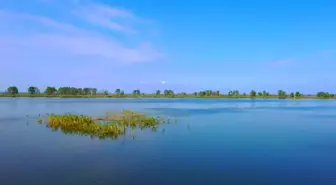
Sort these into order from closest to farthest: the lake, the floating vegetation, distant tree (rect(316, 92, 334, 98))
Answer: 1. the lake
2. the floating vegetation
3. distant tree (rect(316, 92, 334, 98))

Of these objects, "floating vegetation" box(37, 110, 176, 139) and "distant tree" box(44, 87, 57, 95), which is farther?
"distant tree" box(44, 87, 57, 95)

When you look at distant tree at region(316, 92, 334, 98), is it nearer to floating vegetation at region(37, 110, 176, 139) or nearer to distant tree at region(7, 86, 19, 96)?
floating vegetation at region(37, 110, 176, 139)

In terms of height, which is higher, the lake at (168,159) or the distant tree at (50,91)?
the distant tree at (50,91)

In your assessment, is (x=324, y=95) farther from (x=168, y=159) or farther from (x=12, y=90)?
(x=168, y=159)

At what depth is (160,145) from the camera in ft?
57.1

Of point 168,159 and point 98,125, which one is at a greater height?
point 98,125

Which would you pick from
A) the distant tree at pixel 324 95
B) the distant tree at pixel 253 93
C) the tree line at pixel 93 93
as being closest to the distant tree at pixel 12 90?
the tree line at pixel 93 93

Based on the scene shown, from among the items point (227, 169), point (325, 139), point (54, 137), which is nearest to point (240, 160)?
point (227, 169)

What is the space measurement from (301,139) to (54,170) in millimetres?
15936

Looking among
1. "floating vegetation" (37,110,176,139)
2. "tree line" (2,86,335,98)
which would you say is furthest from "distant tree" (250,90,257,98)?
"floating vegetation" (37,110,176,139)

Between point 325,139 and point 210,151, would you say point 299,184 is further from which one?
point 325,139

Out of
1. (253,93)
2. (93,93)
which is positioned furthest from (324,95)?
(93,93)

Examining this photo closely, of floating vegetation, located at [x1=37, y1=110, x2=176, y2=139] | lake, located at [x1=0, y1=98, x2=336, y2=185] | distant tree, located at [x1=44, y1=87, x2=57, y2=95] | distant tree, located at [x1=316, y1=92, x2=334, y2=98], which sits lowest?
lake, located at [x1=0, y1=98, x2=336, y2=185]

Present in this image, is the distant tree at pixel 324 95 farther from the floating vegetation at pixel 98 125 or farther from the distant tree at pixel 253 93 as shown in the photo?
the floating vegetation at pixel 98 125
